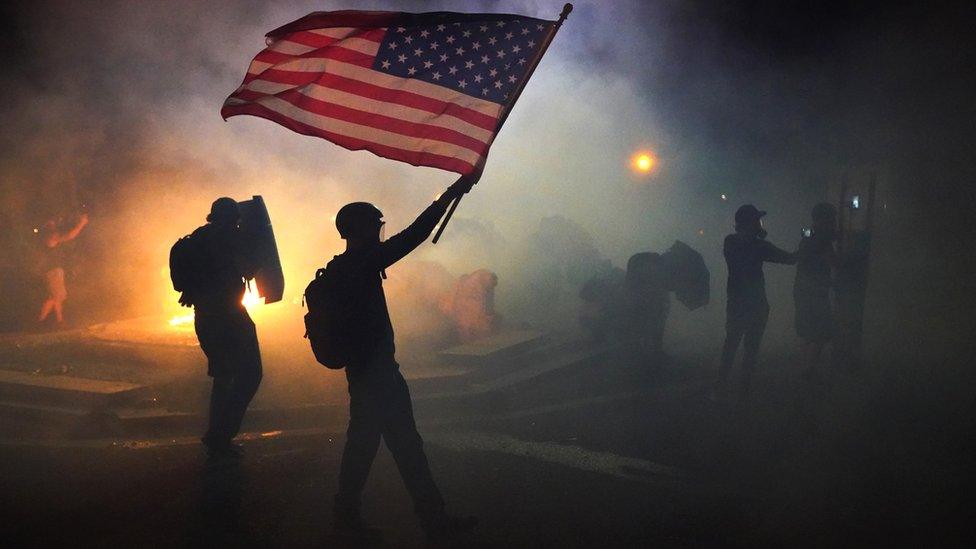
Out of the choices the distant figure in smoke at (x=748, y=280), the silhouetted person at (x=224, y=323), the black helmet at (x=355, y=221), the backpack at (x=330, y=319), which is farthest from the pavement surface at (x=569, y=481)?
the black helmet at (x=355, y=221)

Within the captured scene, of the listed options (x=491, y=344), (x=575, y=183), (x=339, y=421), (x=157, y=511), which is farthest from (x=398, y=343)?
(x=575, y=183)

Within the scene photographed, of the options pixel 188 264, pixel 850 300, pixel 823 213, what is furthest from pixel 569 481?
pixel 850 300

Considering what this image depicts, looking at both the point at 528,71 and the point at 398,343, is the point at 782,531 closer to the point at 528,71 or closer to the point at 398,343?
the point at 528,71

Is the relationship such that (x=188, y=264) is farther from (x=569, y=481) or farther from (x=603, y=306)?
(x=603, y=306)

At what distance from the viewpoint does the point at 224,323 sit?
5.18m

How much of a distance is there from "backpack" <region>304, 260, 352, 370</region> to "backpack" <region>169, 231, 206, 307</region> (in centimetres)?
178

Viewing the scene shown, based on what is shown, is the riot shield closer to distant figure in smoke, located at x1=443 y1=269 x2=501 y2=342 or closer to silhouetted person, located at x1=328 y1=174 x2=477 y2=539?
silhouetted person, located at x1=328 y1=174 x2=477 y2=539

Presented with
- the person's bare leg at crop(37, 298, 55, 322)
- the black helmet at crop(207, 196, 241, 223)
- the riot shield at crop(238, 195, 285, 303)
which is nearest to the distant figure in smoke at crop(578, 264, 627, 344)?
the riot shield at crop(238, 195, 285, 303)

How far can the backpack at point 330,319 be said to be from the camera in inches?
144

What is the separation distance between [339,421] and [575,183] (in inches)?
503

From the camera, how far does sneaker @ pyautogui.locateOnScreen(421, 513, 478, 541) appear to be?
377 centimetres

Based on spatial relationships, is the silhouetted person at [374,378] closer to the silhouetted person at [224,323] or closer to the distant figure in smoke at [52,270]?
the silhouetted person at [224,323]

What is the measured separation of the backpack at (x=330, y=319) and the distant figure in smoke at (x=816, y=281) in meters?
5.57

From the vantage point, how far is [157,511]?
4.29 m
